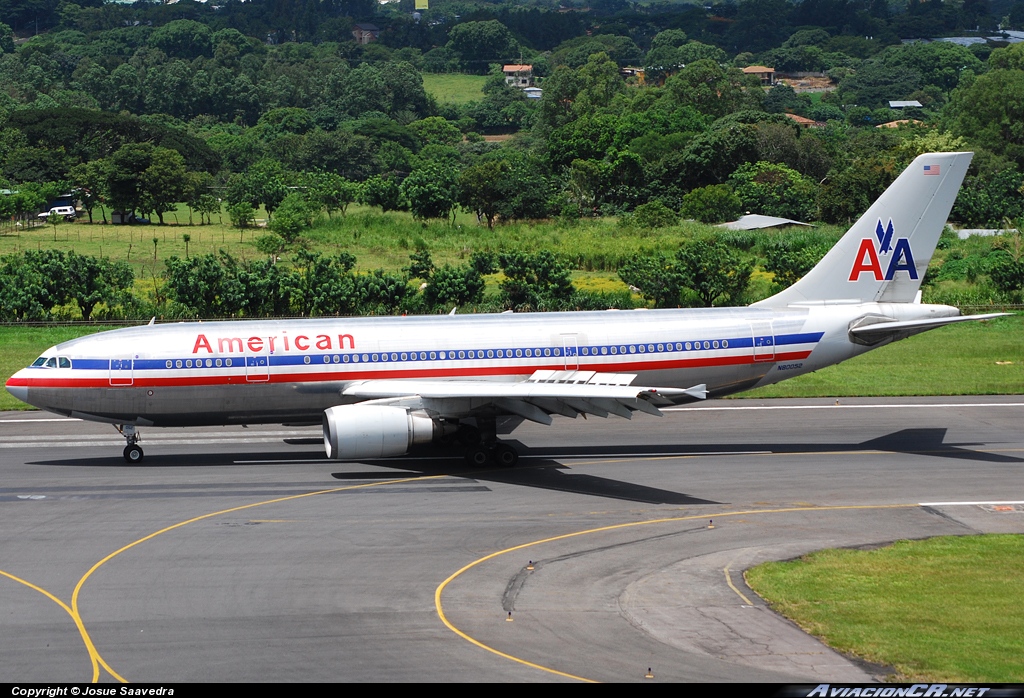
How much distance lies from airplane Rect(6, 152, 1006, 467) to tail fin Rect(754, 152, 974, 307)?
50 millimetres

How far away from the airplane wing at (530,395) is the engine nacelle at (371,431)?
0.83 m

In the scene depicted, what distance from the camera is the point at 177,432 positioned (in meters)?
45.6

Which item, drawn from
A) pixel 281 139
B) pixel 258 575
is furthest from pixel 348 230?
pixel 281 139

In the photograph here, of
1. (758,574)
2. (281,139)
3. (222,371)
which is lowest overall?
(758,574)

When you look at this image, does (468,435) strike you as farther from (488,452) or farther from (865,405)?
(865,405)

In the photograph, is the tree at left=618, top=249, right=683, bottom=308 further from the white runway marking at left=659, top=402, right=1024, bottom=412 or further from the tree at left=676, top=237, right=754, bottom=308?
the white runway marking at left=659, top=402, right=1024, bottom=412

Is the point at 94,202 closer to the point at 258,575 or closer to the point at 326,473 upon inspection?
the point at 326,473

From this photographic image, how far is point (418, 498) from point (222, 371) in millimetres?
8338

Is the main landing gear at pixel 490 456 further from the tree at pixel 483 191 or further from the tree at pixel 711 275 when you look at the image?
the tree at pixel 483 191

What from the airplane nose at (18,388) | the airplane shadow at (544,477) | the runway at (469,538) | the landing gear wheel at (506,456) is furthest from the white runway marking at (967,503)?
the airplane nose at (18,388)

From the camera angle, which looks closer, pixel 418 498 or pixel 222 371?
pixel 418 498

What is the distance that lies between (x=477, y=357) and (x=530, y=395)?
4375 mm

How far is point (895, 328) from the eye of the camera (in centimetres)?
4094

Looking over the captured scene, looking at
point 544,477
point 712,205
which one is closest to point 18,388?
point 544,477
